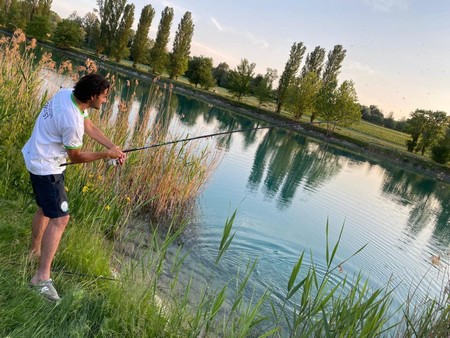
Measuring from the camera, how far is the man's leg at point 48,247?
2719 millimetres

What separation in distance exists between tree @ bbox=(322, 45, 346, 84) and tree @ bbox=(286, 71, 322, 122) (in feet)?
21.3

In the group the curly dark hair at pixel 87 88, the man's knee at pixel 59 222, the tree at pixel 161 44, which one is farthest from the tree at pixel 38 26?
the man's knee at pixel 59 222

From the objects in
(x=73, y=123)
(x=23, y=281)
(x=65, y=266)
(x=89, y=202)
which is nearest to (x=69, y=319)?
(x=23, y=281)

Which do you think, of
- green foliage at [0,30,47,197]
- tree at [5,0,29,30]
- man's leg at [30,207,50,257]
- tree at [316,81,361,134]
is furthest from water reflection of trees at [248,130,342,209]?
tree at [5,0,29,30]

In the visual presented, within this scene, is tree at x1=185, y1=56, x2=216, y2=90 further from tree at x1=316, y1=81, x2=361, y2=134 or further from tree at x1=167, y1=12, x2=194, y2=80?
tree at x1=316, y1=81, x2=361, y2=134

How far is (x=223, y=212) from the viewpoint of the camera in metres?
8.59

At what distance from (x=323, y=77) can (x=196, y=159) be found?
2284 inches

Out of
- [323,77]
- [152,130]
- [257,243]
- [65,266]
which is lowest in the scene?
[257,243]

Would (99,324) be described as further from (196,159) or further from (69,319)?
(196,159)

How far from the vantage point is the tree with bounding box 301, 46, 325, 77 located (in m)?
58.8

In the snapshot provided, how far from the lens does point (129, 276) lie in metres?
3.23

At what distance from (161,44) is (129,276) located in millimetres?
57463

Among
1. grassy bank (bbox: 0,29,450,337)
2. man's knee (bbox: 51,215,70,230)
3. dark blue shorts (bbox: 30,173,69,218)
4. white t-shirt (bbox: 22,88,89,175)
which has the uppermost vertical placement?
white t-shirt (bbox: 22,88,89,175)

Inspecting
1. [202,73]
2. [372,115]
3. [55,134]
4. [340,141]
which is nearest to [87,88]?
[55,134]
